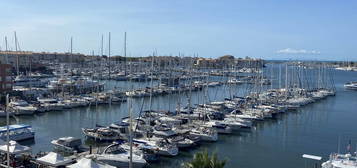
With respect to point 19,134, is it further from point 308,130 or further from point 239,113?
point 308,130

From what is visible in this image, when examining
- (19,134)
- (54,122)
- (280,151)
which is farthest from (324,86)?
(19,134)

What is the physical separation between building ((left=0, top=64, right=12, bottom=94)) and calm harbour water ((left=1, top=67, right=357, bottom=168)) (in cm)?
890

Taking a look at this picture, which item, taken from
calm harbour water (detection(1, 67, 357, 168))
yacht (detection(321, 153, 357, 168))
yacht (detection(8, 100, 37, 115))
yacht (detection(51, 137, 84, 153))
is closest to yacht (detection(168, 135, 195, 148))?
calm harbour water (detection(1, 67, 357, 168))

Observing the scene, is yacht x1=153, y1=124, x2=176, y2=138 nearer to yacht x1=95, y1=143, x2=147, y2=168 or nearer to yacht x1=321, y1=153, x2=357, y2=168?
yacht x1=95, y1=143, x2=147, y2=168

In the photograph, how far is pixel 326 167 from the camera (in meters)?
22.3

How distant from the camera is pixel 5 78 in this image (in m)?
47.7

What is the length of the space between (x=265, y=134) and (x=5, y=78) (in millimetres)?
32850

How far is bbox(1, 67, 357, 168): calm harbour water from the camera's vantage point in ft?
89.9

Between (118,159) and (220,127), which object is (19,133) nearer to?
(118,159)

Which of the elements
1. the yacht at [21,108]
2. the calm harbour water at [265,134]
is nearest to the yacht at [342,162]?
the calm harbour water at [265,134]

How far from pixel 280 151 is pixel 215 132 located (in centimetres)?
548

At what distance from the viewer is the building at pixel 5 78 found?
46812 mm

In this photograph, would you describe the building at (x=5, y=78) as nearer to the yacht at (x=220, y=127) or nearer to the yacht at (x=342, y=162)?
the yacht at (x=220, y=127)

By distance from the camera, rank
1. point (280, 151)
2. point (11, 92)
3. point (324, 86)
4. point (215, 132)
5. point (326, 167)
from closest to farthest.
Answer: point (326, 167)
point (280, 151)
point (215, 132)
point (11, 92)
point (324, 86)
